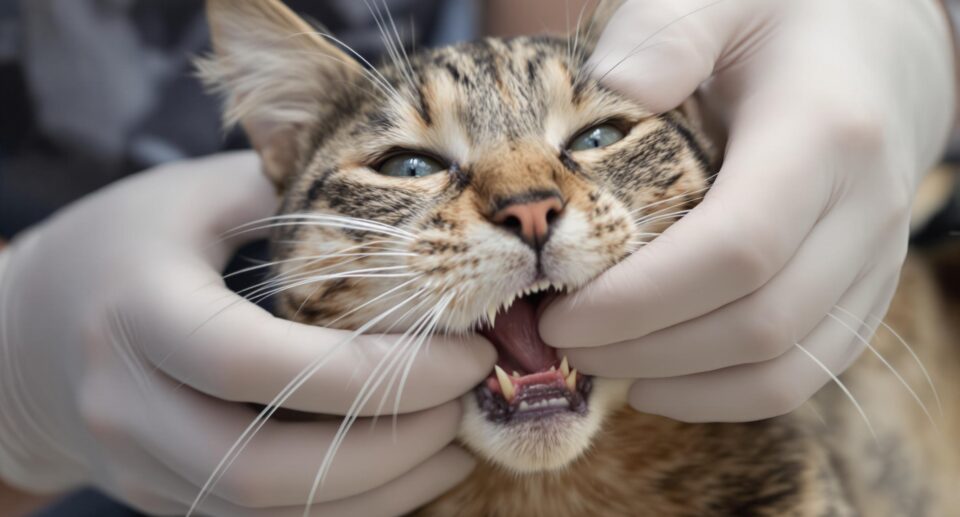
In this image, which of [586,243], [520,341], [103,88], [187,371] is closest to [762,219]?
[586,243]

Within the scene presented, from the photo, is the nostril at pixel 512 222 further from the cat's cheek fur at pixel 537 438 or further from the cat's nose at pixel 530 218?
the cat's cheek fur at pixel 537 438

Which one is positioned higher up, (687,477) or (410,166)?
(410,166)

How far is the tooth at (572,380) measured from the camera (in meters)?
0.92

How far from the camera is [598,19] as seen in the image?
1147mm

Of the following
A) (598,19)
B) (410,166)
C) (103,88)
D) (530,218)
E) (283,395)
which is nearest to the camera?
(530,218)

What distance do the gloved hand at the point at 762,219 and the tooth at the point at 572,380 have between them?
0.9 inches

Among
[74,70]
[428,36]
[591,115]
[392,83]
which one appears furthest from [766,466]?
[74,70]

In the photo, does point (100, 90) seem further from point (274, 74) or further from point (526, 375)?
point (526, 375)

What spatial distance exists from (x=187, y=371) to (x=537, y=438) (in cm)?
43

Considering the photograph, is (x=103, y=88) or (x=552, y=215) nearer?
(x=552, y=215)

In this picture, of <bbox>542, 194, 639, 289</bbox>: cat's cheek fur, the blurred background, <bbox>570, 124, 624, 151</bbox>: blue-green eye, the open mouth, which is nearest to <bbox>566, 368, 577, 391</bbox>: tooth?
the open mouth

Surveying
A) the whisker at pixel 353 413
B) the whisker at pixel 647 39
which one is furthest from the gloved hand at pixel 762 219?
the whisker at pixel 353 413

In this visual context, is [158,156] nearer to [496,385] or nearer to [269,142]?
[269,142]

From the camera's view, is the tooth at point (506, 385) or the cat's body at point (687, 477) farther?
the cat's body at point (687, 477)
